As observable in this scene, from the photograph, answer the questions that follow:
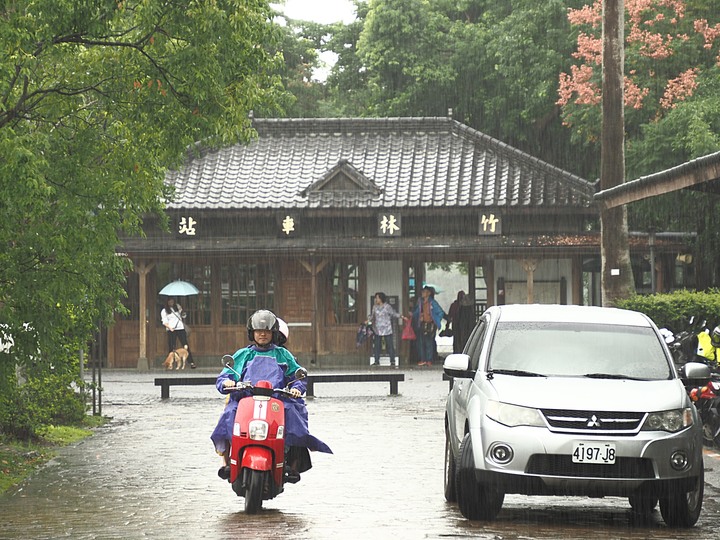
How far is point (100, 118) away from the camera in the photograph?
1364cm

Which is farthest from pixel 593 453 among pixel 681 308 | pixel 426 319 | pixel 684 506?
pixel 426 319

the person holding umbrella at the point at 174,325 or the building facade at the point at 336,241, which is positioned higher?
the building facade at the point at 336,241

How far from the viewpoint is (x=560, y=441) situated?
31.3 feet

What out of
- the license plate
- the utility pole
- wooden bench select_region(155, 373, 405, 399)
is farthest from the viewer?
wooden bench select_region(155, 373, 405, 399)

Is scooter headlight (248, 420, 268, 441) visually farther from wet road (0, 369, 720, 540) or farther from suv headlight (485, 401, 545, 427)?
suv headlight (485, 401, 545, 427)

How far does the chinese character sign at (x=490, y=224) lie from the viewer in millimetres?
36156

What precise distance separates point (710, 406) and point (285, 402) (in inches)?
244

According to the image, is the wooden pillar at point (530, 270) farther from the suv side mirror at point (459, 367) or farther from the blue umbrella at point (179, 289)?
the suv side mirror at point (459, 367)

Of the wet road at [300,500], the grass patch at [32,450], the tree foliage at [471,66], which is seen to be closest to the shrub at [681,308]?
the wet road at [300,500]

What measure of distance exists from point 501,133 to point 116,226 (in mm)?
30083

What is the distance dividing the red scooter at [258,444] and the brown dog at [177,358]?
24787 mm

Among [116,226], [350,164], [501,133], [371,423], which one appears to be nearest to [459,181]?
[350,164]

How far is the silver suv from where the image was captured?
955cm

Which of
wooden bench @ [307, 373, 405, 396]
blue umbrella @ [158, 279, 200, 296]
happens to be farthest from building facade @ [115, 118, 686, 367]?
wooden bench @ [307, 373, 405, 396]
